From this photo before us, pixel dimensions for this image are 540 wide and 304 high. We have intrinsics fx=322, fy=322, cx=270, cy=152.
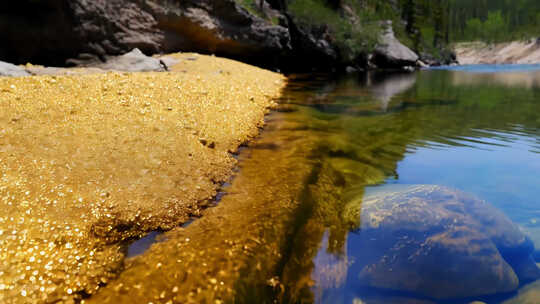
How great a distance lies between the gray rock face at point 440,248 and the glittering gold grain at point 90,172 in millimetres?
1514

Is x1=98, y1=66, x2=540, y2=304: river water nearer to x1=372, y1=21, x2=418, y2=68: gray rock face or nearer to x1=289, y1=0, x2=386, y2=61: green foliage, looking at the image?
x1=289, y1=0, x2=386, y2=61: green foliage

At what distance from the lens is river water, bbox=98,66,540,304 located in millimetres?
1968

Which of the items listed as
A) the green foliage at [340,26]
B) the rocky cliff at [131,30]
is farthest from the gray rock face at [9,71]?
the green foliage at [340,26]

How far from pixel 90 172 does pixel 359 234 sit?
2389 millimetres

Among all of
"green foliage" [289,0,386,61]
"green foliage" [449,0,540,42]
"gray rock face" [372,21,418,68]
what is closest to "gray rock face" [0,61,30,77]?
"green foliage" [289,0,386,61]

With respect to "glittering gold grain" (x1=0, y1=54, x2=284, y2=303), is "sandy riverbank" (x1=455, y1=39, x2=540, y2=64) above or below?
above

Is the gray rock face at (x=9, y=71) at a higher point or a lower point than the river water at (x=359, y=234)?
higher

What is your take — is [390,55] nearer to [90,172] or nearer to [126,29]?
[126,29]

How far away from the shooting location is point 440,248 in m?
2.24

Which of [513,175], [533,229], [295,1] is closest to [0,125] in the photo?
[533,229]

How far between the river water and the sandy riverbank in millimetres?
63186

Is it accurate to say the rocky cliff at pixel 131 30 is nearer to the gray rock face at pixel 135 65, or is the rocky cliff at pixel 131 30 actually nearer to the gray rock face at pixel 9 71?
the gray rock face at pixel 135 65

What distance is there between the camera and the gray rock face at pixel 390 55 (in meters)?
31.6

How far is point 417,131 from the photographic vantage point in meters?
5.64
